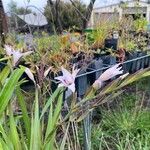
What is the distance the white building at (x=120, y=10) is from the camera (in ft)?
11.8

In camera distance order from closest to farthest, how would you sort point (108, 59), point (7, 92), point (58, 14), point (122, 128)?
point (7, 92)
point (122, 128)
point (108, 59)
point (58, 14)

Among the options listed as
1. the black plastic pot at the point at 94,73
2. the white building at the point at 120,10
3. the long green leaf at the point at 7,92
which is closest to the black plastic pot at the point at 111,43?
the black plastic pot at the point at 94,73

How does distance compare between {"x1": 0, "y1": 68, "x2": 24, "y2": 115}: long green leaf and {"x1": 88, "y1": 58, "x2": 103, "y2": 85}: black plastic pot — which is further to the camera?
{"x1": 88, "y1": 58, "x2": 103, "y2": 85}: black plastic pot

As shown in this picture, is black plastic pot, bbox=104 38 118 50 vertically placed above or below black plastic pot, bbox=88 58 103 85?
above

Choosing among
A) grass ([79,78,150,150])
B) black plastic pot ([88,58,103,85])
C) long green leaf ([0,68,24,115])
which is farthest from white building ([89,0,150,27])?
long green leaf ([0,68,24,115])

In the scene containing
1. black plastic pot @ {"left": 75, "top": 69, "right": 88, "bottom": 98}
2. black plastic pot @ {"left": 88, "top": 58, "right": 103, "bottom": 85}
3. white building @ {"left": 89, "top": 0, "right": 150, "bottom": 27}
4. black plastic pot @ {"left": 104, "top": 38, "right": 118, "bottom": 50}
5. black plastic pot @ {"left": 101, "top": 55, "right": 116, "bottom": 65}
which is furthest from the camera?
white building @ {"left": 89, "top": 0, "right": 150, "bottom": 27}

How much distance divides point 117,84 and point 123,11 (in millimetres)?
2798

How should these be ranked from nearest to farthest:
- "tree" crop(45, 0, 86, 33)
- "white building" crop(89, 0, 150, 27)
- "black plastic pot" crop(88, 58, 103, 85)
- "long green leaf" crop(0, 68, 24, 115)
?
"long green leaf" crop(0, 68, 24, 115)
"black plastic pot" crop(88, 58, 103, 85)
"white building" crop(89, 0, 150, 27)
"tree" crop(45, 0, 86, 33)

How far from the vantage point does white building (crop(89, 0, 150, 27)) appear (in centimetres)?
360

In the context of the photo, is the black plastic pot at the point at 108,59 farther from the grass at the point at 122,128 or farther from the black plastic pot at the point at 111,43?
the grass at the point at 122,128

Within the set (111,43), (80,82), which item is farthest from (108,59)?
(80,82)

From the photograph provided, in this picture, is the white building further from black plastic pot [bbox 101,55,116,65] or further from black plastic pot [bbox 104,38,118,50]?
black plastic pot [bbox 101,55,116,65]

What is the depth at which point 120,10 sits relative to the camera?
12.8ft

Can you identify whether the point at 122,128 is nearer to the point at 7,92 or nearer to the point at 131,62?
the point at 131,62
